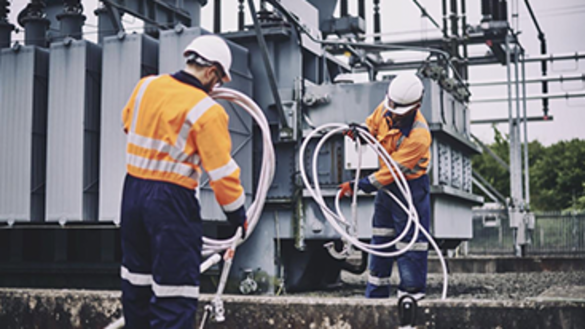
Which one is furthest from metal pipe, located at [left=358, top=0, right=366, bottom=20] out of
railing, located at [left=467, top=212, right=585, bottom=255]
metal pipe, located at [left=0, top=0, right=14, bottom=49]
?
railing, located at [left=467, top=212, right=585, bottom=255]

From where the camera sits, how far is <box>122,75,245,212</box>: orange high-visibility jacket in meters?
4.04

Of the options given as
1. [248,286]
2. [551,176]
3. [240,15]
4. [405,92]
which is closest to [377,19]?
[240,15]

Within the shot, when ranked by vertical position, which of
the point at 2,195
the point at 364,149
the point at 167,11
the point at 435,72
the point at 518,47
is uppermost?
the point at 518,47

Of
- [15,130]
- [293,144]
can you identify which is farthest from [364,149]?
[15,130]

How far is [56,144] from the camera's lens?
9.70 meters

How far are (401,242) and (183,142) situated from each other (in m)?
3.12

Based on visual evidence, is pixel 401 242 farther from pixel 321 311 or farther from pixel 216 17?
pixel 216 17

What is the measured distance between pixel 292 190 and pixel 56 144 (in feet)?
10.6

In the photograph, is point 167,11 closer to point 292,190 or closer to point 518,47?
point 292,190

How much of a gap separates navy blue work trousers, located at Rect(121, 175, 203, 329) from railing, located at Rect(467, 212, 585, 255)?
25226 millimetres

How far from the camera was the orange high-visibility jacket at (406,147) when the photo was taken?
6648 millimetres

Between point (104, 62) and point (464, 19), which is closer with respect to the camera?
point (104, 62)

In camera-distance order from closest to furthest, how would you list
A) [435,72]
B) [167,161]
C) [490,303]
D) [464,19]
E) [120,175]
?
[167,161] → [490,303] → [120,175] → [435,72] → [464,19]

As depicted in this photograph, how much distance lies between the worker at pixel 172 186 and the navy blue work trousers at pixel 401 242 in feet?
8.80
